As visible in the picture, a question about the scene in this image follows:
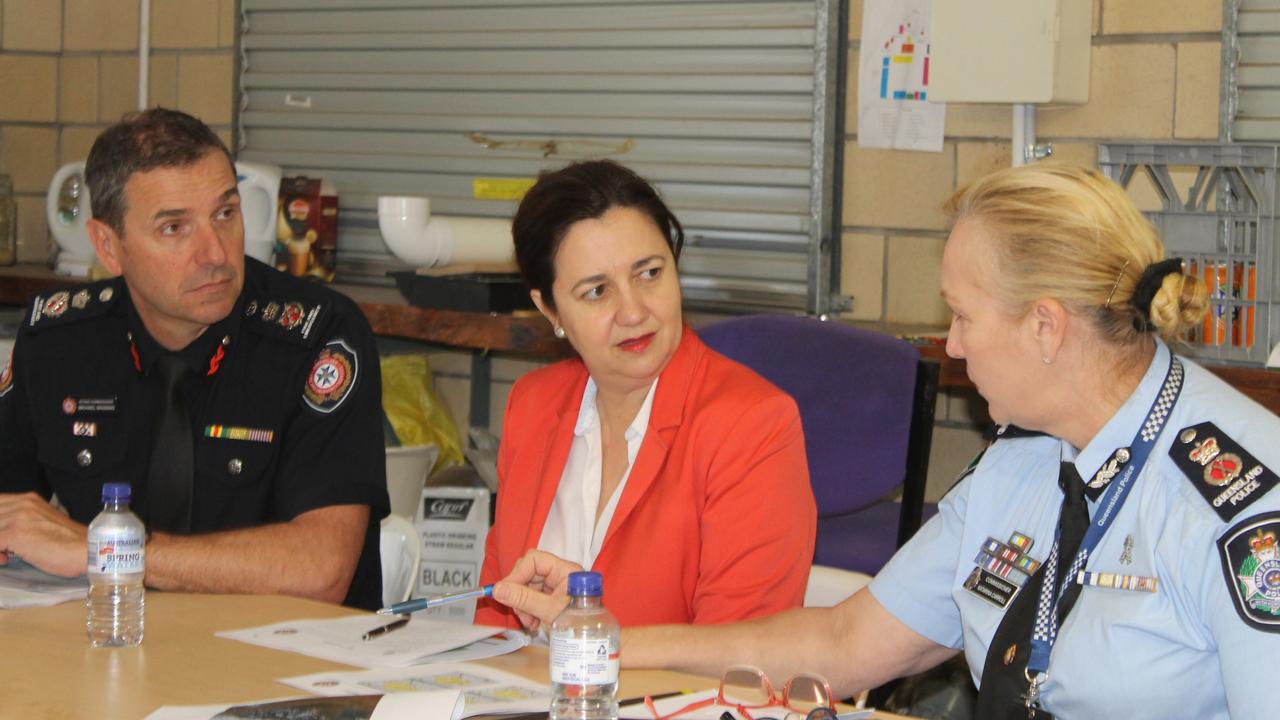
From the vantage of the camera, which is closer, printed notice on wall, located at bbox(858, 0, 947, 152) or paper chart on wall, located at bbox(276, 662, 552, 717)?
paper chart on wall, located at bbox(276, 662, 552, 717)

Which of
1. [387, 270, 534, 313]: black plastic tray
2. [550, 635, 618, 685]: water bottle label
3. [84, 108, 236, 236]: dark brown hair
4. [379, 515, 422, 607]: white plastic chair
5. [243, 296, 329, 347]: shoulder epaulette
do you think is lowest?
[379, 515, 422, 607]: white plastic chair

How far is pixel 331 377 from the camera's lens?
258 centimetres

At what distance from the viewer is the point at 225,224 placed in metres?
2.62

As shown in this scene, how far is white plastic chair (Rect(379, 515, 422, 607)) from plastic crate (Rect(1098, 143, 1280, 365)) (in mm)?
1611

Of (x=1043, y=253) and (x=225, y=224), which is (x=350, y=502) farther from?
(x=1043, y=253)

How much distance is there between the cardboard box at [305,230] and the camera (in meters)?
4.42

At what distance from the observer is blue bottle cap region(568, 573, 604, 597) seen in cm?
154

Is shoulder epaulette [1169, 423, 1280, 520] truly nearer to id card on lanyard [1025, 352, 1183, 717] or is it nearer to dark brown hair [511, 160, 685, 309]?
id card on lanyard [1025, 352, 1183, 717]

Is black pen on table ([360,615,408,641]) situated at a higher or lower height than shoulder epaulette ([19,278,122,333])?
lower

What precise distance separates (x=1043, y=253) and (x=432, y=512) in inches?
101

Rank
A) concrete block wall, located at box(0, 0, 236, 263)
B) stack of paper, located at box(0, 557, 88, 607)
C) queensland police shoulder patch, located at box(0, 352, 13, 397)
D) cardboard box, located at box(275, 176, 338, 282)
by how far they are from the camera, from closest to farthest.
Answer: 1. stack of paper, located at box(0, 557, 88, 607)
2. queensland police shoulder patch, located at box(0, 352, 13, 397)
3. cardboard box, located at box(275, 176, 338, 282)
4. concrete block wall, located at box(0, 0, 236, 263)

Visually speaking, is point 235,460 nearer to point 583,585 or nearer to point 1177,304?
point 583,585

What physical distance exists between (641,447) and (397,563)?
0.74m

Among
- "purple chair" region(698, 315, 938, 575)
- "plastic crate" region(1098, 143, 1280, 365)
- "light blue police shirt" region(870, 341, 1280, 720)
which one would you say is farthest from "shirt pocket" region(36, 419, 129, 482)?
"plastic crate" region(1098, 143, 1280, 365)
